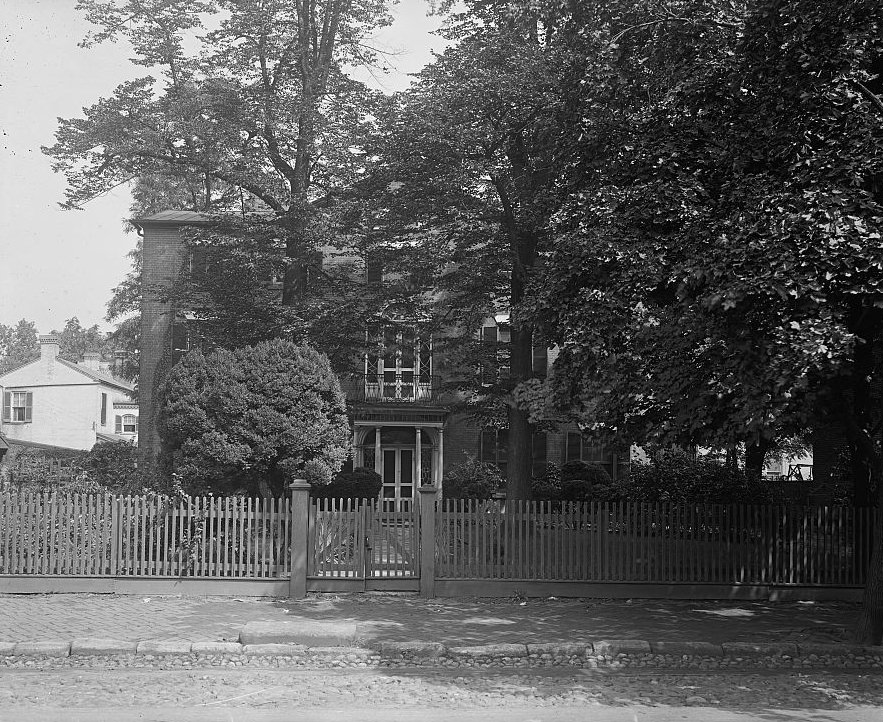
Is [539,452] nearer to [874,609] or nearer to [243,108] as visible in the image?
[243,108]

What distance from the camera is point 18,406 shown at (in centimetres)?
4762

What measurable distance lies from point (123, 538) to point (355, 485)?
13.4 meters

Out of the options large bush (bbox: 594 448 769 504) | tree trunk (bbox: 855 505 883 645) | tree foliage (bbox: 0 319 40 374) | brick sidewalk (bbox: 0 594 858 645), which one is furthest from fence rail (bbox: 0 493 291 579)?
tree foliage (bbox: 0 319 40 374)

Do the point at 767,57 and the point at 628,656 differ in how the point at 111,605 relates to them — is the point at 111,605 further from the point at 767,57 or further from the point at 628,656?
the point at 767,57

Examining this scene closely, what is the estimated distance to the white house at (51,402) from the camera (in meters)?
47.4

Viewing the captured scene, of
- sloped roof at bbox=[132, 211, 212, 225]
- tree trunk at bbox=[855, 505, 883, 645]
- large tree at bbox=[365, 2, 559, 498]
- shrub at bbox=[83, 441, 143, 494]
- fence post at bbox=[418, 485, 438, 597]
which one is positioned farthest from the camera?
sloped roof at bbox=[132, 211, 212, 225]

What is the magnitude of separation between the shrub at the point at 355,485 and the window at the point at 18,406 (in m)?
27.2

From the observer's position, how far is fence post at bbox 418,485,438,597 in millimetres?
13586

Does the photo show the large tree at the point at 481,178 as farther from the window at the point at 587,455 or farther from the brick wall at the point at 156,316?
the brick wall at the point at 156,316

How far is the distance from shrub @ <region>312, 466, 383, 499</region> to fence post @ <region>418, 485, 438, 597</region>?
12328mm

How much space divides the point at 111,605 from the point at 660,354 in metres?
8.50

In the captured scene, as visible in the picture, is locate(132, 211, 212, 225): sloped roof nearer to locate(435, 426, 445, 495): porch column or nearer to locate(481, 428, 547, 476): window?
locate(435, 426, 445, 495): porch column

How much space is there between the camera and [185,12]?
75.1 ft

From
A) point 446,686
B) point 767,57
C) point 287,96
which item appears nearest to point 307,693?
point 446,686
